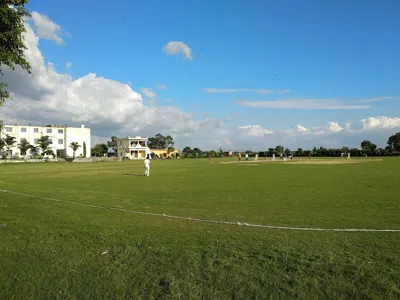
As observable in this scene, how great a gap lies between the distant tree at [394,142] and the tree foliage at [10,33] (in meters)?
105

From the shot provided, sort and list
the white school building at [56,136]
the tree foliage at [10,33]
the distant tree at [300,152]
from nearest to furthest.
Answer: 1. the tree foliage at [10,33]
2. the white school building at [56,136]
3. the distant tree at [300,152]

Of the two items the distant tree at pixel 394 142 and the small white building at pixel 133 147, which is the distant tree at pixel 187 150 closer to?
the small white building at pixel 133 147

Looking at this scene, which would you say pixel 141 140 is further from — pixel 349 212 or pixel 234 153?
pixel 349 212

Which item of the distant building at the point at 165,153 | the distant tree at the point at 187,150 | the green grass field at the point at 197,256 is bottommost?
the green grass field at the point at 197,256

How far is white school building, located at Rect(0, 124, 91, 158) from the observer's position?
94.0 metres

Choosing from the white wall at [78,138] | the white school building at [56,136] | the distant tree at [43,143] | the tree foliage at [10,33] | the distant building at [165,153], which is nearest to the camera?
the tree foliage at [10,33]

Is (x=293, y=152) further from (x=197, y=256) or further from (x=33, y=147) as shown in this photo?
(x=197, y=256)

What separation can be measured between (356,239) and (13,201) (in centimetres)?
1253

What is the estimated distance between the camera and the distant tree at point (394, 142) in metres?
99.9

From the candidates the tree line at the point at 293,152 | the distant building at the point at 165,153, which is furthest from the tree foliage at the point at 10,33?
the distant building at the point at 165,153

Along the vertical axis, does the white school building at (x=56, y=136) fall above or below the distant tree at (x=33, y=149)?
above

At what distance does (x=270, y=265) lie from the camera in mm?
5734

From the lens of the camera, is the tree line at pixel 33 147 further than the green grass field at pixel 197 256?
Yes

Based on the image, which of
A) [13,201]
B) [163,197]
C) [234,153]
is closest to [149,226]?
[163,197]
